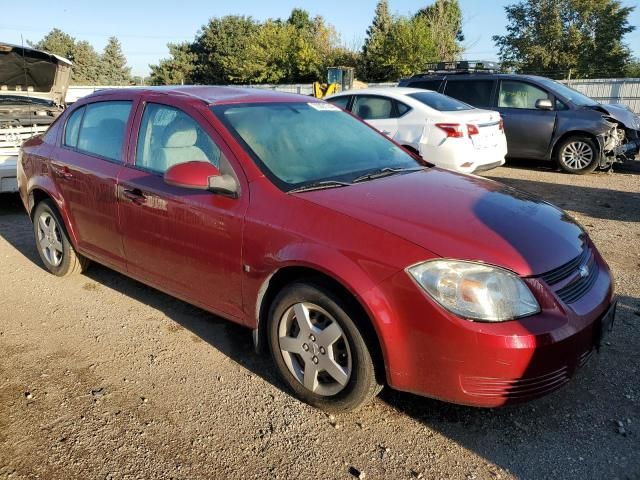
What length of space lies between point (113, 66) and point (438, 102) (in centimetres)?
8644

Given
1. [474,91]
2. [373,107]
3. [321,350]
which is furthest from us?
[474,91]

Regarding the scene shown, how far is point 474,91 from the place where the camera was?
10391 mm

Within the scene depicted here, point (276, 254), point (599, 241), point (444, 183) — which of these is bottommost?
point (599, 241)

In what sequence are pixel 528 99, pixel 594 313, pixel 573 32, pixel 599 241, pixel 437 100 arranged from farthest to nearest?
1. pixel 573 32
2. pixel 528 99
3. pixel 437 100
4. pixel 599 241
5. pixel 594 313

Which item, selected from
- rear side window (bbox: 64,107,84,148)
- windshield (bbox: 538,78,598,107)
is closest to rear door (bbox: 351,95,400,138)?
windshield (bbox: 538,78,598,107)

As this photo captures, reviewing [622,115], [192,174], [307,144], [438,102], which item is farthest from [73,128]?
[622,115]

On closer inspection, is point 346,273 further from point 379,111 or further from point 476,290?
point 379,111

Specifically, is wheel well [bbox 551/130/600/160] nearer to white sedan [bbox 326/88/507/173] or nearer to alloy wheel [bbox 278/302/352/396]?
white sedan [bbox 326/88/507/173]

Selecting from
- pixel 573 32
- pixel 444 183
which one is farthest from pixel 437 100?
pixel 573 32

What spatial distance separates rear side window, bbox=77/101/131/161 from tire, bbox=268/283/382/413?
1943mm

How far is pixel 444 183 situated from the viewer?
3.36m

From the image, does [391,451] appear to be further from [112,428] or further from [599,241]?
[599,241]

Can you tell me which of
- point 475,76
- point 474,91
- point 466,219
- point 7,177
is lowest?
point 7,177

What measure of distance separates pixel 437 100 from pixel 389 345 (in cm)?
670
